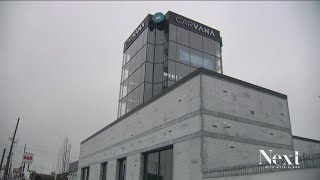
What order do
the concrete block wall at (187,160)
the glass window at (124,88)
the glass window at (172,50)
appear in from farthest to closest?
the glass window at (124,88) → the glass window at (172,50) → the concrete block wall at (187,160)

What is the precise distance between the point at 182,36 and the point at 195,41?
2.08 metres

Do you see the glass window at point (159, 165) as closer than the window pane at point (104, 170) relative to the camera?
Yes

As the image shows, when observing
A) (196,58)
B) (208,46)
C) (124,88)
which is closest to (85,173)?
(124,88)

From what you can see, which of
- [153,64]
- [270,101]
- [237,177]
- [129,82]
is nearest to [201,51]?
[153,64]

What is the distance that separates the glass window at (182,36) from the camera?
37562 millimetres

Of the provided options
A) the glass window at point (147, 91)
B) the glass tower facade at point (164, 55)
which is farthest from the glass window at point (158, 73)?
the glass window at point (147, 91)

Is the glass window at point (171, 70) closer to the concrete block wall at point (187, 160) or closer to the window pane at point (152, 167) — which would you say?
the window pane at point (152, 167)

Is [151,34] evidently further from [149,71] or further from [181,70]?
[181,70]

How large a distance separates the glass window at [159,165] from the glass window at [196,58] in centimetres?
1654

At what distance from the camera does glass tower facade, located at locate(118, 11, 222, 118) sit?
35.4 metres

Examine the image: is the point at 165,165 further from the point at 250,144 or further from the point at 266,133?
the point at 266,133

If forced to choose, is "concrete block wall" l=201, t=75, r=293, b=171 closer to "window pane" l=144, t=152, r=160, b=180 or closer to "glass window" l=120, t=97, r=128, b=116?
"window pane" l=144, t=152, r=160, b=180

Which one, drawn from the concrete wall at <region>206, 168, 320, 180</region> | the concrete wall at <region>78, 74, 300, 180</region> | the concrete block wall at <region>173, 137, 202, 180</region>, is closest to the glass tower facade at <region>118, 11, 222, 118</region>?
the concrete wall at <region>78, 74, 300, 180</region>

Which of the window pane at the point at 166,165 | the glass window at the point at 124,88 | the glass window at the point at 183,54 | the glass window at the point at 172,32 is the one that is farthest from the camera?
the glass window at the point at 124,88
